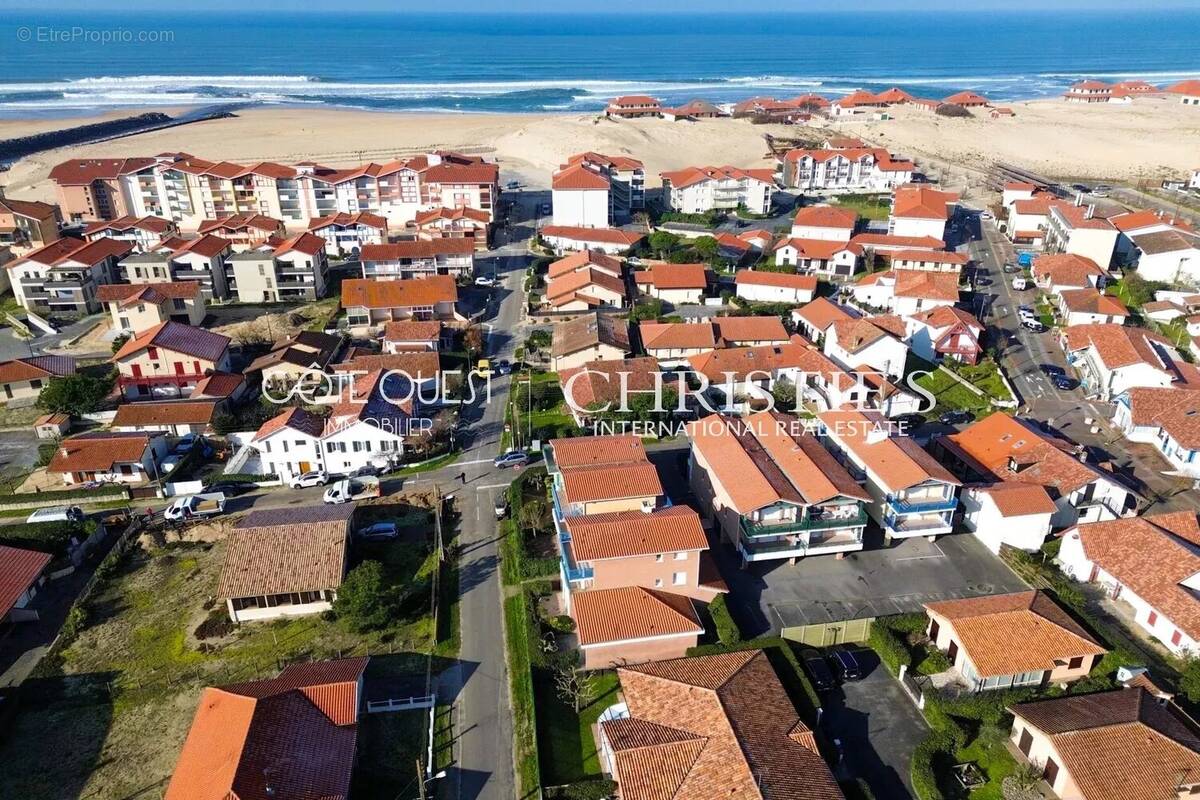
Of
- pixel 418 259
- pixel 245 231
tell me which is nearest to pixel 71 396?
pixel 418 259

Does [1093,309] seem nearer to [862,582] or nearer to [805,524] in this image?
[862,582]

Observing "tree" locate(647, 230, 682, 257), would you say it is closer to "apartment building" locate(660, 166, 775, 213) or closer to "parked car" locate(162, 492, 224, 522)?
"apartment building" locate(660, 166, 775, 213)

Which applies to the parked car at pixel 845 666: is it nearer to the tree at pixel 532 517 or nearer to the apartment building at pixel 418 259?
the tree at pixel 532 517

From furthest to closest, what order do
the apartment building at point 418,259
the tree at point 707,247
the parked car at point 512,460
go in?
the tree at point 707,247
the apartment building at point 418,259
the parked car at point 512,460

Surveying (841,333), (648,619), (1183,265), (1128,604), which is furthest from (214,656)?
(1183,265)

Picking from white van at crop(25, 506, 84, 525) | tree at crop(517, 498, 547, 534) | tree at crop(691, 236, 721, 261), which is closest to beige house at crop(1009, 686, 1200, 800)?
tree at crop(517, 498, 547, 534)

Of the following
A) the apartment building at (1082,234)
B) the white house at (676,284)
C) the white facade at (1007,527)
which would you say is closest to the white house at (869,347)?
the white house at (676,284)

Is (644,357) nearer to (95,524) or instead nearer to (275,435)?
(275,435)
